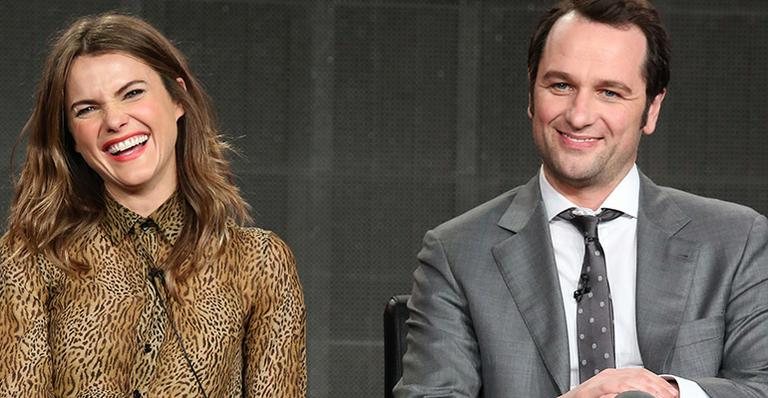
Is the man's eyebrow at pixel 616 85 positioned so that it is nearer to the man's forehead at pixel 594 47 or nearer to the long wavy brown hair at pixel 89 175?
the man's forehead at pixel 594 47

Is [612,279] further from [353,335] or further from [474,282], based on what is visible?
[353,335]

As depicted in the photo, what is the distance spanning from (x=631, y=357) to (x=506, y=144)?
3009 mm

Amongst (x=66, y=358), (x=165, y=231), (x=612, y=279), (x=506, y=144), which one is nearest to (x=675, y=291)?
(x=612, y=279)

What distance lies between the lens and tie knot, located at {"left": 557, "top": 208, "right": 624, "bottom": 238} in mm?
2867

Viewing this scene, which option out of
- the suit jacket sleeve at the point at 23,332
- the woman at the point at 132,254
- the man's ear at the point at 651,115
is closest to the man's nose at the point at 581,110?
the man's ear at the point at 651,115

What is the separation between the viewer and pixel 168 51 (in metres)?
2.97

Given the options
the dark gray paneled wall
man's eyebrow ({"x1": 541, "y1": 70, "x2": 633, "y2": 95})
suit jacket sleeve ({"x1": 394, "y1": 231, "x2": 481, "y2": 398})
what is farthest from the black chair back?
the dark gray paneled wall

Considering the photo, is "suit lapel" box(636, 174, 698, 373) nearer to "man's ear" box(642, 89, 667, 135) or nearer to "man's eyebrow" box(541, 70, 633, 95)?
"man's ear" box(642, 89, 667, 135)

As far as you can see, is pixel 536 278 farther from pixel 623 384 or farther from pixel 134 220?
pixel 134 220

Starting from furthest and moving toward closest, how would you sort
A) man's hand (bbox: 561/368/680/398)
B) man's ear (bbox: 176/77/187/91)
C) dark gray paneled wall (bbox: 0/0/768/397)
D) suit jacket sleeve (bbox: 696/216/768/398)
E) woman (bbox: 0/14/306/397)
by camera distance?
dark gray paneled wall (bbox: 0/0/768/397)
man's ear (bbox: 176/77/187/91)
woman (bbox: 0/14/306/397)
suit jacket sleeve (bbox: 696/216/768/398)
man's hand (bbox: 561/368/680/398)

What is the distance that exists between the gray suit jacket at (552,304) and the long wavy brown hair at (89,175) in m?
0.50

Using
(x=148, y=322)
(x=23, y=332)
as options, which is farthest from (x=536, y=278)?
(x=23, y=332)

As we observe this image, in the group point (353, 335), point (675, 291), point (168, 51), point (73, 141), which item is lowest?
point (353, 335)

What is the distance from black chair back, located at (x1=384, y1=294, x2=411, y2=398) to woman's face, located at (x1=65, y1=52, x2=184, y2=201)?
24.1 inches
